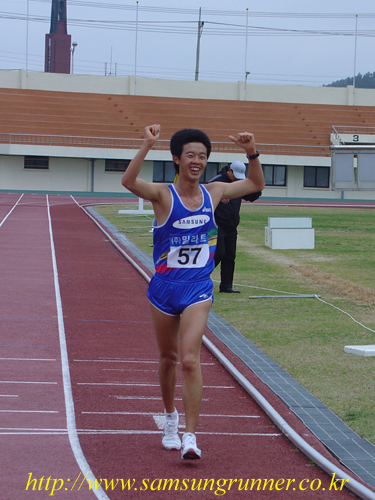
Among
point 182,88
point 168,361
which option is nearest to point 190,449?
point 168,361

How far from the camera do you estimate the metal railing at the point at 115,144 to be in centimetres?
4766

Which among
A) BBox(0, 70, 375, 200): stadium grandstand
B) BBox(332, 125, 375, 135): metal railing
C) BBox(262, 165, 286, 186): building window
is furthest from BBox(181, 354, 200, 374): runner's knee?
BBox(332, 125, 375, 135): metal railing

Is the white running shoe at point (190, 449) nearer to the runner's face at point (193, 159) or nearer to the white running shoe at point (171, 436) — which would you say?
the white running shoe at point (171, 436)

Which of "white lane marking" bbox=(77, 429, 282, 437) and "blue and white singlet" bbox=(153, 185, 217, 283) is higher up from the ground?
"blue and white singlet" bbox=(153, 185, 217, 283)

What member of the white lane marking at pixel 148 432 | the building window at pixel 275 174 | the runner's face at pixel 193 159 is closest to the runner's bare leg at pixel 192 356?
the white lane marking at pixel 148 432

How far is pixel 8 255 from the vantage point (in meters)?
16.1

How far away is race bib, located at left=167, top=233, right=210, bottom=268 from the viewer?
461 centimetres

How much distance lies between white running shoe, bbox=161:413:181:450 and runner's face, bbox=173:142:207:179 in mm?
1636

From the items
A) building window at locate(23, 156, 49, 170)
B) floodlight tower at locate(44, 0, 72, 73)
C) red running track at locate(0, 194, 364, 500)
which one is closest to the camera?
red running track at locate(0, 194, 364, 500)

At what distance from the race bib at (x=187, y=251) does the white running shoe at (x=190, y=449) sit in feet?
3.46

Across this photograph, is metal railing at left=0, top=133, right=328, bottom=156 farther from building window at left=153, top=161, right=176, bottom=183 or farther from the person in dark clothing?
the person in dark clothing

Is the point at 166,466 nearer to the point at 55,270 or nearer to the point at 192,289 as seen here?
the point at 192,289

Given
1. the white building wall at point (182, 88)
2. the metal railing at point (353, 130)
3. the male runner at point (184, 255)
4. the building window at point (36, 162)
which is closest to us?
the male runner at point (184, 255)

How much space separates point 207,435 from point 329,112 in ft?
165
